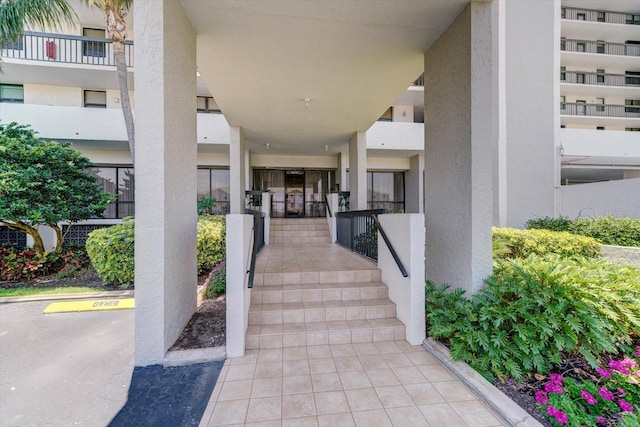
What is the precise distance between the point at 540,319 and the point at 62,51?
46.4 feet

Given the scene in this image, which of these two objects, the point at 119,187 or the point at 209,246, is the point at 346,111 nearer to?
the point at 209,246

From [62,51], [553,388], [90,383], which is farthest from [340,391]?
[62,51]

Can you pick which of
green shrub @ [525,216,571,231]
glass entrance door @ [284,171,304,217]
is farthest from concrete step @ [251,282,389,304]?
glass entrance door @ [284,171,304,217]

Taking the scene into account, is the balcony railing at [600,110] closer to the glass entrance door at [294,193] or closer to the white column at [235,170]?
the glass entrance door at [294,193]

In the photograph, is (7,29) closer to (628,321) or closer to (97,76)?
(97,76)

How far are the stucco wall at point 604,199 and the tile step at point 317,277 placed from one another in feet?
29.8

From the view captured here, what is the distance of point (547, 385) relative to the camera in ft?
7.26

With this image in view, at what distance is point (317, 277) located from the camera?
4.09 m

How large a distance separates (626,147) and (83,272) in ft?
63.8

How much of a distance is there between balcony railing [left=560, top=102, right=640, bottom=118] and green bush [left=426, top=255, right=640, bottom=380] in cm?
1574

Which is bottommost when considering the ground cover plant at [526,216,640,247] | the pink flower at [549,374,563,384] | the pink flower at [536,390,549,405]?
the pink flower at [536,390,549,405]

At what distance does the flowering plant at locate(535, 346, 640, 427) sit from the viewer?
6.23ft

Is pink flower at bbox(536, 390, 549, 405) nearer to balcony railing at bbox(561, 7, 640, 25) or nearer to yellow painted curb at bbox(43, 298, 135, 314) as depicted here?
yellow painted curb at bbox(43, 298, 135, 314)

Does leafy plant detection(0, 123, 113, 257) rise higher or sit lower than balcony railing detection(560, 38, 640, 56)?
lower
